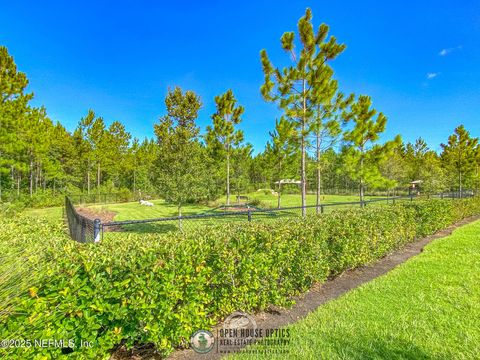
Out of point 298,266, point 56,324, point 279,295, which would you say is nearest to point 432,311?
point 298,266

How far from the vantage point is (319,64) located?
9578 mm

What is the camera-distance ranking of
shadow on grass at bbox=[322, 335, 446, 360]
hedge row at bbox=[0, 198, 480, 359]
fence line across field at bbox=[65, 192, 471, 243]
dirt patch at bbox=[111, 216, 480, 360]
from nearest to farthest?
hedge row at bbox=[0, 198, 480, 359] → shadow on grass at bbox=[322, 335, 446, 360] → dirt patch at bbox=[111, 216, 480, 360] → fence line across field at bbox=[65, 192, 471, 243]

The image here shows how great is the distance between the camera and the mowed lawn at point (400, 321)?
203 centimetres

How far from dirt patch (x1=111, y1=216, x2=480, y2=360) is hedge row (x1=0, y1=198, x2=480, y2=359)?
107 millimetres

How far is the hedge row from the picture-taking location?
5.19 feet

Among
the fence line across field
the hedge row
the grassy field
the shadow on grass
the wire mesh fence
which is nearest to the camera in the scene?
the hedge row

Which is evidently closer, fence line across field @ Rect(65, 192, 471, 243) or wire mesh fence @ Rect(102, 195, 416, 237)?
fence line across field @ Rect(65, 192, 471, 243)

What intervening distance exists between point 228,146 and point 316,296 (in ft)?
53.0

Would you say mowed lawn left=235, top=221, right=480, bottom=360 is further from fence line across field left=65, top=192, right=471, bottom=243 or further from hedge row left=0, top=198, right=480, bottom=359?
fence line across field left=65, top=192, right=471, bottom=243

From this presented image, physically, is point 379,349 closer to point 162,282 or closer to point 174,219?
point 162,282

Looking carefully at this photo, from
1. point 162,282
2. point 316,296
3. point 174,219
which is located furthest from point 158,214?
point 162,282

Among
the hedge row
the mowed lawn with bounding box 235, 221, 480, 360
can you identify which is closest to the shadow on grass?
the mowed lawn with bounding box 235, 221, 480, 360

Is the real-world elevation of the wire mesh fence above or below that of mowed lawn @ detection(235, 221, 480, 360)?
above

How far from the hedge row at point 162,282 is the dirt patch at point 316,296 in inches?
4.2
